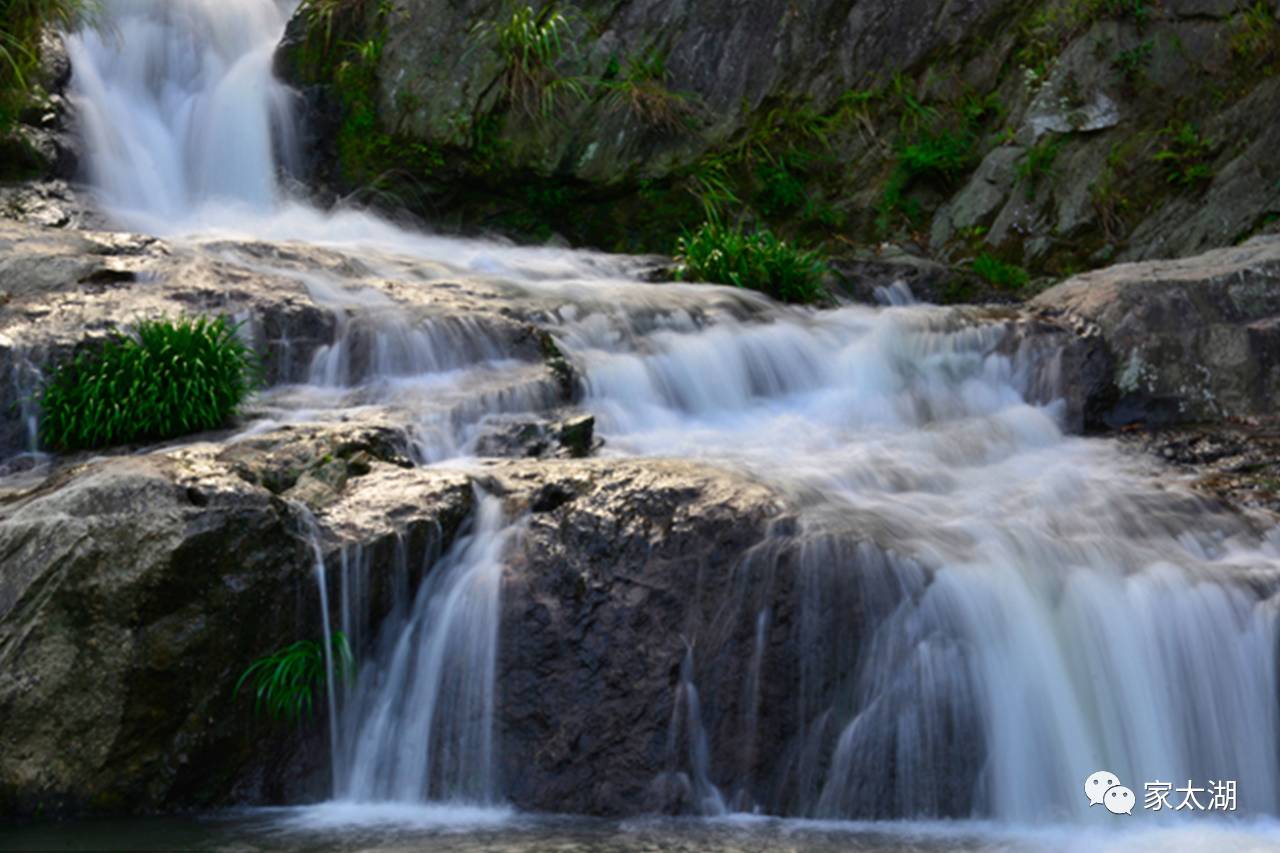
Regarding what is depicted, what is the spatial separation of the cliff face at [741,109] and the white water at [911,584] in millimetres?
4092

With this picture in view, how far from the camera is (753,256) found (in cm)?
970

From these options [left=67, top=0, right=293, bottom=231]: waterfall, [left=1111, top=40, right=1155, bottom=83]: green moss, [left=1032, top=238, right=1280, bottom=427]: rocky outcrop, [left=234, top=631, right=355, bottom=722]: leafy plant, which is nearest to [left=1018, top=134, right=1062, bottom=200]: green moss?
[left=1111, top=40, right=1155, bottom=83]: green moss

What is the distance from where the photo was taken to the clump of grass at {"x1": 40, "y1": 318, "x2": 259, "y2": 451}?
6.28 meters

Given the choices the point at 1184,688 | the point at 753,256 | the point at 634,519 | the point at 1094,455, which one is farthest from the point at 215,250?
the point at 1184,688

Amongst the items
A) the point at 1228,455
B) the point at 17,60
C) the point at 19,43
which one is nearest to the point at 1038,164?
the point at 1228,455

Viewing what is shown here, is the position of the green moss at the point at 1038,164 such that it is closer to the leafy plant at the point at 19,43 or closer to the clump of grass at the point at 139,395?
the clump of grass at the point at 139,395

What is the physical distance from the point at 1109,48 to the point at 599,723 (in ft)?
31.0

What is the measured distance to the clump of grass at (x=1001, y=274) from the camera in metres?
10.6

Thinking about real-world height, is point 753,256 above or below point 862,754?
above

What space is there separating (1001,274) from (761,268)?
246cm

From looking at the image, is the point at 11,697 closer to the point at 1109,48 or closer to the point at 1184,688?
→ the point at 1184,688

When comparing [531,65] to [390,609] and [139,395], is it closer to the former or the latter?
[139,395]

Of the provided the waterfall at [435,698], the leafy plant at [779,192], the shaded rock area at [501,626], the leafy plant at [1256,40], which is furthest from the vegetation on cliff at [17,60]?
the leafy plant at [1256,40]

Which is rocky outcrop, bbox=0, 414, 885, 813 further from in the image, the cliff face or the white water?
the cliff face
